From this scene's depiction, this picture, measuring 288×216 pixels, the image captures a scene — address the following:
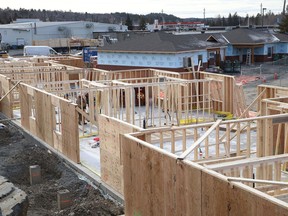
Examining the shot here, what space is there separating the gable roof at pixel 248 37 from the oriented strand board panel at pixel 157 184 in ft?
139

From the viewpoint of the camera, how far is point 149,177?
8.58m

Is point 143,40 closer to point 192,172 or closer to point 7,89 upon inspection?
point 7,89

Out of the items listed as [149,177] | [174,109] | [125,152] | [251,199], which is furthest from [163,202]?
[174,109]

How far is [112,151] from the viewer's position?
1205cm

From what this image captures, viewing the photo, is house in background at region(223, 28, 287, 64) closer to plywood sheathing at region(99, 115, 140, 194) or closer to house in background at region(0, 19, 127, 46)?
plywood sheathing at region(99, 115, 140, 194)

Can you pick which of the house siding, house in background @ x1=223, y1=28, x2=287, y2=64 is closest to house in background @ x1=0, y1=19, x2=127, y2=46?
house in background @ x1=223, y1=28, x2=287, y2=64

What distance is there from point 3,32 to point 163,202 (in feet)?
260

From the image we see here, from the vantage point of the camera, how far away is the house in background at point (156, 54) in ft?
107

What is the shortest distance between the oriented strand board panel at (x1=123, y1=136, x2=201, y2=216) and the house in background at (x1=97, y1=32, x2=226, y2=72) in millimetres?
22524

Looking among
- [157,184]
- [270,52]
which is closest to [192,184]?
[157,184]

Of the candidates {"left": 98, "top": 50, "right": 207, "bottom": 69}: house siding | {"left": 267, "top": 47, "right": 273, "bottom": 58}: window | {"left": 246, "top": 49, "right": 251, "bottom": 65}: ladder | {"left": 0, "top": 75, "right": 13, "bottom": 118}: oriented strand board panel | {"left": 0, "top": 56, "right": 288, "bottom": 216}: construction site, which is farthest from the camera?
{"left": 267, "top": 47, "right": 273, "bottom": 58}: window

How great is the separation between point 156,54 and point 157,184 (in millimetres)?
25511

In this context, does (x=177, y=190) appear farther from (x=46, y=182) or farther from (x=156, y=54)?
(x=156, y=54)

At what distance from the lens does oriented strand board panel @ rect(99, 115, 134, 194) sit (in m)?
11.6
